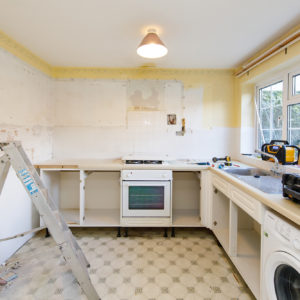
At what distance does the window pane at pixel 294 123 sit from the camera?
2.06 metres

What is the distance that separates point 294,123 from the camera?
2.10m

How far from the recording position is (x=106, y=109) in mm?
2941

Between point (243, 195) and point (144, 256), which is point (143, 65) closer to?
point (243, 195)

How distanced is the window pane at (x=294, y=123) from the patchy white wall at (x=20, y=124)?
297 cm

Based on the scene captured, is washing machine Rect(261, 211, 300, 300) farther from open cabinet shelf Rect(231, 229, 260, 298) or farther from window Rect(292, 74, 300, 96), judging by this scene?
window Rect(292, 74, 300, 96)

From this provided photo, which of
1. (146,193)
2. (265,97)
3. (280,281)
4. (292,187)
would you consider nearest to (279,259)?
(280,281)

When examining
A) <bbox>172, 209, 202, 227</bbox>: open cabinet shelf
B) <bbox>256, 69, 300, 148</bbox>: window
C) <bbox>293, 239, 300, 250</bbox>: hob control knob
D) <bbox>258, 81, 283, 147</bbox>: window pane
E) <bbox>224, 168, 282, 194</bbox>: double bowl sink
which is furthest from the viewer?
<bbox>172, 209, 202, 227</bbox>: open cabinet shelf

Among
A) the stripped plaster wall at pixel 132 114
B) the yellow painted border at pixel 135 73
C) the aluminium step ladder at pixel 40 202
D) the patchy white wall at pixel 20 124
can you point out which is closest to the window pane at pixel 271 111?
the stripped plaster wall at pixel 132 114

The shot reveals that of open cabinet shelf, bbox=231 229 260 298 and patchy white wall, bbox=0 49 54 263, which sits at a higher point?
patchy white wall, bbox=0 49 54 263

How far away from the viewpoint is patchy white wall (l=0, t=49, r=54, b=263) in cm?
198

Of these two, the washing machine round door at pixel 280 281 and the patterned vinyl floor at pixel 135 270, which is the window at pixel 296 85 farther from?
the patterned vinyl floor at pixel 135 270

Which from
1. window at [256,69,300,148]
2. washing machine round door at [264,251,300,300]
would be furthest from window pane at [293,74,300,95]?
washing machine round door at [264,251,300,300]

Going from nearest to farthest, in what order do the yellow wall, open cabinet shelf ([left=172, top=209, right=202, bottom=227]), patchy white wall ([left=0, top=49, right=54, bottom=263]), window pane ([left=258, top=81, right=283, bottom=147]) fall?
patchy white wall ([left=0, top=49, right=54, bottom=263])
window pane ([left=258, top=81, right=283, bottom=147])
open cabinet shelf ([left=172, top=209, right=202, bottom=227])
the yellow wall

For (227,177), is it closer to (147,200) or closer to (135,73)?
(147,200)
